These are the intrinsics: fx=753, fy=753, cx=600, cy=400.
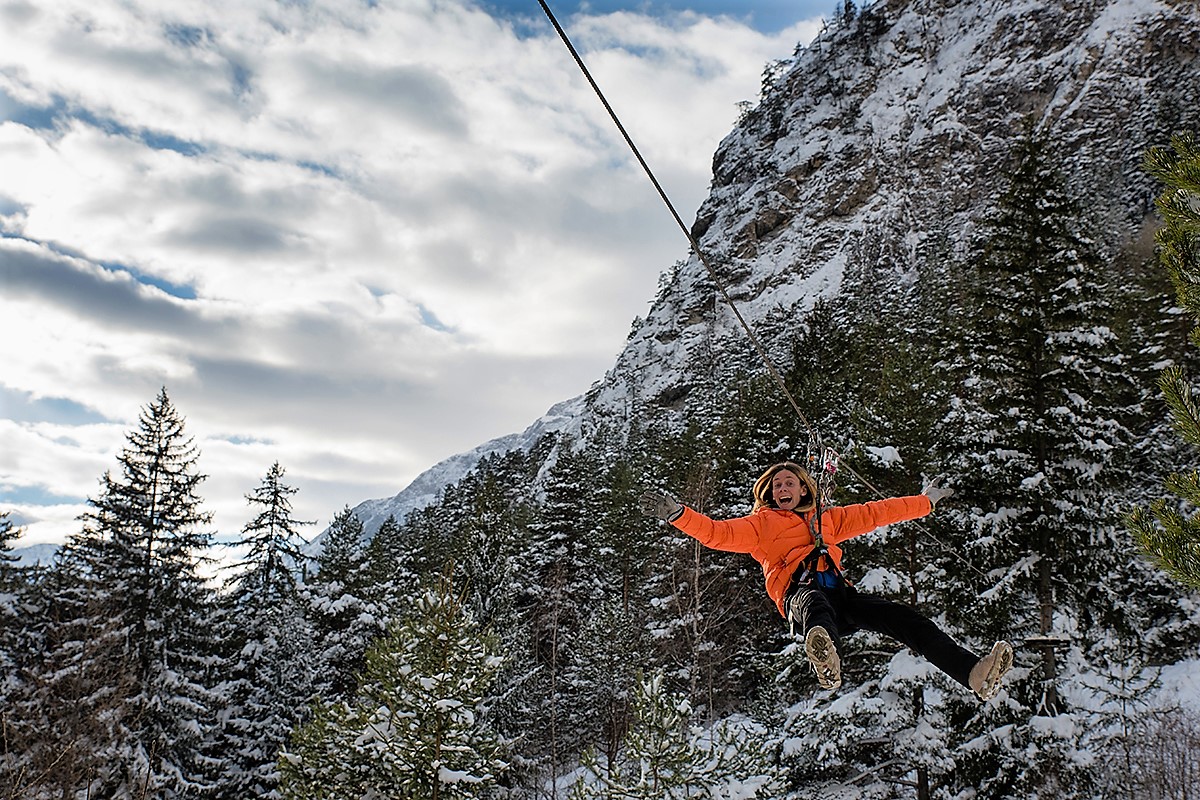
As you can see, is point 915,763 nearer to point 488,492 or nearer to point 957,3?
point 488,492

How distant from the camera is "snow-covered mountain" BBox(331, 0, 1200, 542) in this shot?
6419cm

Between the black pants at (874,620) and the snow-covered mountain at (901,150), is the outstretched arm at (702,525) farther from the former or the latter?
the snow-covered mountain at (901,150)

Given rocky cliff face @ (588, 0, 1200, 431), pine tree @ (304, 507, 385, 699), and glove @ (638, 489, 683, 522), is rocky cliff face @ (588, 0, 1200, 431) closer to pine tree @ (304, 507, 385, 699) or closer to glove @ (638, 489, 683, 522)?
pine tree @ (304, 507, 385, 699)

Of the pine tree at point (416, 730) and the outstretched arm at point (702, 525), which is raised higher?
the outstretched arm at point (702, 525)

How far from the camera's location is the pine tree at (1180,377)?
220 inches

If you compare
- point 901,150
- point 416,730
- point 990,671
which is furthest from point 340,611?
point 901,150

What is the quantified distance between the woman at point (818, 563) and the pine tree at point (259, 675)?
1913 cm

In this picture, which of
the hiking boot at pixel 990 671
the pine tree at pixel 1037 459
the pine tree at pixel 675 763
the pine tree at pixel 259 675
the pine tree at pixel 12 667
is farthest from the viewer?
the pine tree at pixel 259 675

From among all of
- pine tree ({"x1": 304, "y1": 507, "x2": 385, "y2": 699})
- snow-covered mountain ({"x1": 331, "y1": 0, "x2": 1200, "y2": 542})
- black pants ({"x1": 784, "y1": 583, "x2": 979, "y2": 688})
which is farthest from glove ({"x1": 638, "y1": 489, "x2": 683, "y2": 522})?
snow-covered mountain ({"x1": 331, "y1": 0, "x2": 1200, "y2": 542})

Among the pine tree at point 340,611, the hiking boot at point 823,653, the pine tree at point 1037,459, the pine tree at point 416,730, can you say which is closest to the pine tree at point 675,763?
the pine tree at point 416,730

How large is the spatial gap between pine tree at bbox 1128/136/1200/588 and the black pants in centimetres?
204

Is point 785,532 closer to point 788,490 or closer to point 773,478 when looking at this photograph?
point 788,490

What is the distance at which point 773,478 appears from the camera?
5996mm

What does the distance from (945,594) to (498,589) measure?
464 inches
